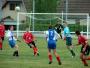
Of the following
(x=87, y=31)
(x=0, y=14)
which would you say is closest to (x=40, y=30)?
(x=87, y=31)

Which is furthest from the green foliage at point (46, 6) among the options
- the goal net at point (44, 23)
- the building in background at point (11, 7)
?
the goal net at point (44, 23)

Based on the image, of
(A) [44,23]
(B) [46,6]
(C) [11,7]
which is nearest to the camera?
(A) [44,23]

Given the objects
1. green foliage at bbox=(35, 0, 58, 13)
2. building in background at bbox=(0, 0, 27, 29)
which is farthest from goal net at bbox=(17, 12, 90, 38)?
building in background at bbox=(0, 0, 27, 29)

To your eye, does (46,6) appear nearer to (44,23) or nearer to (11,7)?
(11,7)

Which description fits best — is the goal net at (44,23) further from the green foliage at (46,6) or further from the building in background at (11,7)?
the building in background at (11,7)

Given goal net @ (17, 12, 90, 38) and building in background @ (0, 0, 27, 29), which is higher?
building in background @ (0, 0, 27, 29)

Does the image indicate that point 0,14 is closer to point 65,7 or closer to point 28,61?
point 65,7

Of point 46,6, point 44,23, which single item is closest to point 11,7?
point 46,6

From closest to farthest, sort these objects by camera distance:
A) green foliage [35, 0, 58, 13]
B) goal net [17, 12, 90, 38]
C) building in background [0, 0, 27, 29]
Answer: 1. goal net [17, 12, 90, 38]
2. green foliage [35, 0, 58, 13]
3. building in background [0, 0, 27, 29]

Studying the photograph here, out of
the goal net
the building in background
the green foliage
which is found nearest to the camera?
the goal net

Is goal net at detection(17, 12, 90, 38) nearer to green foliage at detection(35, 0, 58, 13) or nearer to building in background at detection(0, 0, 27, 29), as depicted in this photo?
green foliage at detection(35, 0, 58, 13)

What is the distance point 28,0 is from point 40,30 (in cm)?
3287

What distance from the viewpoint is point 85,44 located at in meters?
20.6

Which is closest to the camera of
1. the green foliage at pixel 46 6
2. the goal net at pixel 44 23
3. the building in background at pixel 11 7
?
the goal net at pixel 44 23
